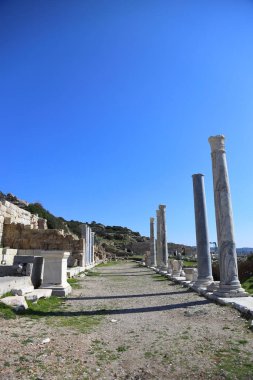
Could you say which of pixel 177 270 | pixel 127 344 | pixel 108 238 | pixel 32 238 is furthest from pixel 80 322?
pixel 108 238

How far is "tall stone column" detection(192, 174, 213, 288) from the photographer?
1327 cm

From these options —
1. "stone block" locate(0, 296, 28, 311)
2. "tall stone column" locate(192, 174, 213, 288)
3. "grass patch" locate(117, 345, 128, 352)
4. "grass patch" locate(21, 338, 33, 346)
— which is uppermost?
"tall stone column" locate(192, 174, 213, 288)

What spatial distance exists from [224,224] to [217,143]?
2.89 m

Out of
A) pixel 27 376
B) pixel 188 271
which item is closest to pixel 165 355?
pixel 27 376

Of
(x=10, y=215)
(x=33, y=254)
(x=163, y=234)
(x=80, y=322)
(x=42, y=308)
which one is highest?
(x=10, y=215)

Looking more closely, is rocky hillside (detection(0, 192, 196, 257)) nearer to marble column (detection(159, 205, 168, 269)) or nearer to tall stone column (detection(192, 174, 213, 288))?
marble column (detection(159, 205, 168, 269))

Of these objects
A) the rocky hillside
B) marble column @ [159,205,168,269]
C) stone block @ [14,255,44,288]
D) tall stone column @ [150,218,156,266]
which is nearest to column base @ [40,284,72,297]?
stone block @ [14,255,44,288]

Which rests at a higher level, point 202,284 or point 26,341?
point 202,284

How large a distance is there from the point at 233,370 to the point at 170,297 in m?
6.99

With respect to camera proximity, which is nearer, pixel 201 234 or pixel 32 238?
pixel 201 234

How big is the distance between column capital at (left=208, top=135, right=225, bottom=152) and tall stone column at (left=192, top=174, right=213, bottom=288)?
2958 millimetres

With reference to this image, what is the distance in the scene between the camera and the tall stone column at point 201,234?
13266 millimetres

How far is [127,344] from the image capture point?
550cm

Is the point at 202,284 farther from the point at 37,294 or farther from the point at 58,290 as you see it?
the point at 37,294
